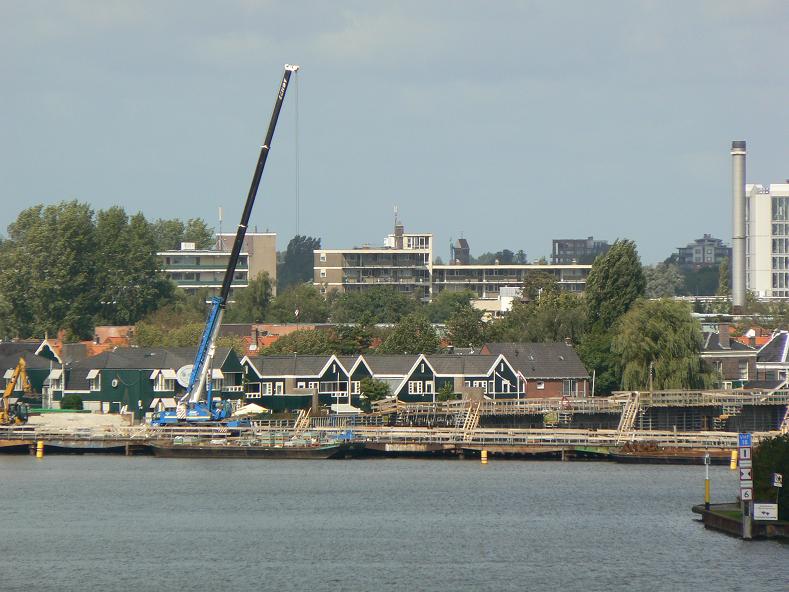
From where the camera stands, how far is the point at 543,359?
128m

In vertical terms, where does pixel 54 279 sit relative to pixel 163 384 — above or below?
above

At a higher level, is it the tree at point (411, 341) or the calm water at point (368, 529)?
the tree at point (411, 341)

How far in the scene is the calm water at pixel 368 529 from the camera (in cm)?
5469

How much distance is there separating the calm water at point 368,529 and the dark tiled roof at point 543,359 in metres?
29.9

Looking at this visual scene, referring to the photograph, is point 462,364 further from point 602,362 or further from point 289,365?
point 289,365


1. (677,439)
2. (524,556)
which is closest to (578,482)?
(677,439)

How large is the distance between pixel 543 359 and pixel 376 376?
14.5m

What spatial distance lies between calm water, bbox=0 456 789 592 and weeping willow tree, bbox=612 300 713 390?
20037mm

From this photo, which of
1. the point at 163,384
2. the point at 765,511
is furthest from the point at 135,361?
the point at 765,511

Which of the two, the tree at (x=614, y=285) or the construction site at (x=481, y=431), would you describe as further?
the tree at (x=614, y=285)

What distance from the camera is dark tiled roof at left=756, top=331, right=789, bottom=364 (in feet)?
444

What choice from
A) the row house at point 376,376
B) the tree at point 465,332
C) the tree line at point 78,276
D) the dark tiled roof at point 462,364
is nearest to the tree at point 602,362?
the row house at point 376,376

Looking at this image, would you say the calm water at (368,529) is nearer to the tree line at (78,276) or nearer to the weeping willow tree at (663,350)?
the weeping willow tree at (663,350)

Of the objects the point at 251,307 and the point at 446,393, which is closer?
the point at 446,393
